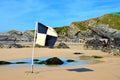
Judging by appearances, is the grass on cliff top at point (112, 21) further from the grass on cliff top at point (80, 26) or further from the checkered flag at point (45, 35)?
the grass on cliff top at point (80, 26)

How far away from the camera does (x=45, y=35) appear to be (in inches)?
615

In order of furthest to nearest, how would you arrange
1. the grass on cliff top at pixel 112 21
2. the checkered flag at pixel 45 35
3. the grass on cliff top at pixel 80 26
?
the grass on cliff top at pixel 80 26 < the grass on cliff top at pixel 112 21 < the checkered flag at pixel 45 35

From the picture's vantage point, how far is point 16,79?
1305cm

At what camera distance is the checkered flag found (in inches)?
616

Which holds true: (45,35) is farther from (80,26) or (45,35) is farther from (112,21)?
(80,26)

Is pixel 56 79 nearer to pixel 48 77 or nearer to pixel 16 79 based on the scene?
pixel 48 77

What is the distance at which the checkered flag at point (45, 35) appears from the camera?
15641 mm

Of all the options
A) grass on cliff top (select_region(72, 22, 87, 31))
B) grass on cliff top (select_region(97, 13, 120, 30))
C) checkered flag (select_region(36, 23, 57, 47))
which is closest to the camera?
checkered flag (select_region(36, 23, 57, 47))

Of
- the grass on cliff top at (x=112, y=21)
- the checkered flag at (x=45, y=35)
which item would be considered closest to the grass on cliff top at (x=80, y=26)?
the grass on cliff top at (x=112, y=21)

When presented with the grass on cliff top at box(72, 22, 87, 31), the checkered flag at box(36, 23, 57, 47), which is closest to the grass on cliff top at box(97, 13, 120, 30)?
the checkered flag at box(36, 23, 57, 47)

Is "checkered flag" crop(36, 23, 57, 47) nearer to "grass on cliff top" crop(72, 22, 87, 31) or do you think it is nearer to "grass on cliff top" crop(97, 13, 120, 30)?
"grass on cliff top" crop(97, 13, 120, 30)

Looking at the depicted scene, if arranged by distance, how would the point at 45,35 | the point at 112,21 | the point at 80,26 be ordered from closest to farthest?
1. the point at 45,35
2. the point at 112,21
3. the point at 80,26

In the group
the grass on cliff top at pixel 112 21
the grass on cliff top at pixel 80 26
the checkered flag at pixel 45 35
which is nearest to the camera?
the checkered flag at pixel 45 35

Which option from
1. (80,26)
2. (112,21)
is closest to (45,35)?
(112,21)
